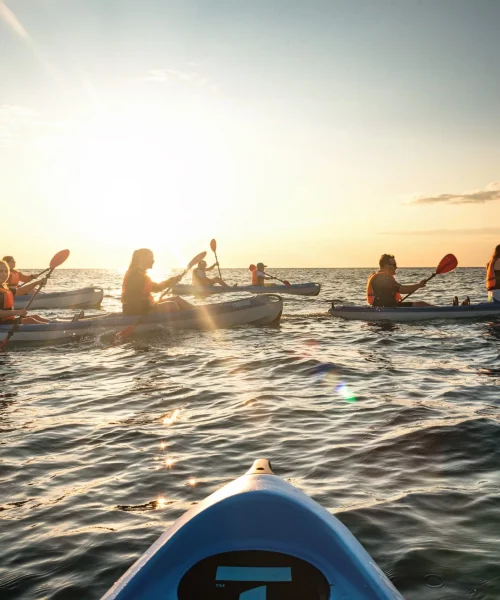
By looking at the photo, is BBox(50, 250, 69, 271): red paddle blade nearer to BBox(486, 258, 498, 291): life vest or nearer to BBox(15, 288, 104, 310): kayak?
BBox(15, 288, 104, 310): kayak

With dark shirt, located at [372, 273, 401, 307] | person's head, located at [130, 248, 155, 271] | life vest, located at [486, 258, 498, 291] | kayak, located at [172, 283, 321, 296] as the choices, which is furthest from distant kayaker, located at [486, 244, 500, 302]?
kayak, located at [172, 283, 321, 296]

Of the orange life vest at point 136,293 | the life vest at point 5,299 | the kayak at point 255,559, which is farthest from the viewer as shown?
the orange life vest at point 136,293

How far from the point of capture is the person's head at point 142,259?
11.6 m

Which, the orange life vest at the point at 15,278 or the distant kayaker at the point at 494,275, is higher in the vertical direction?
the orange life vest at the point at 15,278

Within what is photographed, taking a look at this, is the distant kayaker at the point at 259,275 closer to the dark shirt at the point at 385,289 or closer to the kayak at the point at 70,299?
the kayak at the point at 70,299

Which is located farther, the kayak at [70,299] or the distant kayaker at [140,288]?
the kayak at [70,299]

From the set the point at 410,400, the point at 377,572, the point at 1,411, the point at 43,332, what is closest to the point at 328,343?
the point at 410,400

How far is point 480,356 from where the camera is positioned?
31.2ft

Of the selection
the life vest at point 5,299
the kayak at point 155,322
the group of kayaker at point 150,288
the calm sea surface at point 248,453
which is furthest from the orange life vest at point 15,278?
the calm sea surface at point 248,453

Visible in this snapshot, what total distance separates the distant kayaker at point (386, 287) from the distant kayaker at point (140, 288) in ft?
16.4

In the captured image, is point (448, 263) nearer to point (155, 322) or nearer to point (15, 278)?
point (155, 322)

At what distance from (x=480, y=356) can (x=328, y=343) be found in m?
3.05

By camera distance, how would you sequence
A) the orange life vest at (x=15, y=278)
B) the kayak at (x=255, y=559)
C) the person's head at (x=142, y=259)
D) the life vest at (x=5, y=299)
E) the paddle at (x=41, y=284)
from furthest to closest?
the orange life vest at (x=15, y=278) < the person's head at (x=142, y=259) < the paddle at (x=41, y=284) < the life vest at (x=5, y=299) < the kayak at (x=255, y=559)

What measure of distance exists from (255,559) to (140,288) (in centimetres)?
998
